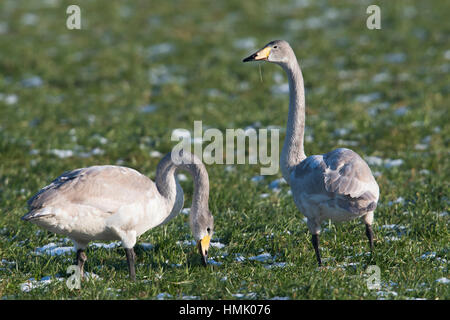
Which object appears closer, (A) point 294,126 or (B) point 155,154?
(A) point 294,126

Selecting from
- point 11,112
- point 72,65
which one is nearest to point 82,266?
point 11,112

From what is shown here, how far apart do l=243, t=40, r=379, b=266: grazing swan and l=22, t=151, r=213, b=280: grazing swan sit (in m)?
1.00

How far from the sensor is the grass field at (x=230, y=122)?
591cm

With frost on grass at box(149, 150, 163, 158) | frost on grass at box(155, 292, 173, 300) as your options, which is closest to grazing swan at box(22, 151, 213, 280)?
frost on grass at box(155, 292, 173, 300)

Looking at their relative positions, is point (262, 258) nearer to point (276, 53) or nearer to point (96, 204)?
point (96, 204)

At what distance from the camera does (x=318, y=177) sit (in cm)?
595

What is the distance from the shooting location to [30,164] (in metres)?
9.85

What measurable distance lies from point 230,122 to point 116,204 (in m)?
6.68

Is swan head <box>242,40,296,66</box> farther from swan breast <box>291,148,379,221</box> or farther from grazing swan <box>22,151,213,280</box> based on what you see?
grazing swan <box>22,151,213,280</box>

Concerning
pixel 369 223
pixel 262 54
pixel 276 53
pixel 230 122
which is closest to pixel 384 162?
pixel 230 122

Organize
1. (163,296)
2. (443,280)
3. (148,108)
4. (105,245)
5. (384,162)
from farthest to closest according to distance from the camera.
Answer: (148,108)
(384,162)
(105,245)
(443,280)
(163,296)

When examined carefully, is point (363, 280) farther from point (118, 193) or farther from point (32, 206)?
point (32, 206)

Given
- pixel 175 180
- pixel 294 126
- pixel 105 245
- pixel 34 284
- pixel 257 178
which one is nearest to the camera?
pixel 34 284

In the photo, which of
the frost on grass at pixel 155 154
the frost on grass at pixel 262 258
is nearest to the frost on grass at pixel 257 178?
the frost on grass at pixel 155 154
